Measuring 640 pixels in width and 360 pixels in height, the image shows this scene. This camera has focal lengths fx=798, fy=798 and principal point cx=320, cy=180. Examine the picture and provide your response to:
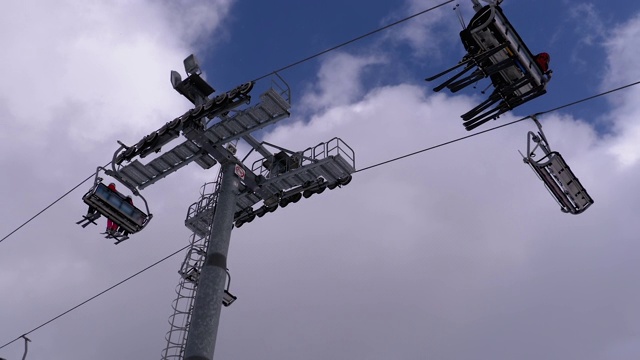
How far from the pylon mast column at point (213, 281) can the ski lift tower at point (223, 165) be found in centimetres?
3

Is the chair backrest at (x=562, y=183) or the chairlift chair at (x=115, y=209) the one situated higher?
the chairlift chair at (x=115, y=209)

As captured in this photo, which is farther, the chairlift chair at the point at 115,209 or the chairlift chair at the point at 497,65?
the chairlift chair at the point at 115,209

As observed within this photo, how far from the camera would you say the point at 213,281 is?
21.3 m

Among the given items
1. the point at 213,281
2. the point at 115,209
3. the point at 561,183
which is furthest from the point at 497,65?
the point at 115,209

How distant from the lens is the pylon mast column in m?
19.9

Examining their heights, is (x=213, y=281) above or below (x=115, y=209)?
below

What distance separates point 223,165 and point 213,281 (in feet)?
15.5

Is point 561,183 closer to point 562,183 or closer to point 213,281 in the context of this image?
point 562,183

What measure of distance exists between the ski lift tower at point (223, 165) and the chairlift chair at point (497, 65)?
5009 mm

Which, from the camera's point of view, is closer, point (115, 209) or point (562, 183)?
point (562, 183)

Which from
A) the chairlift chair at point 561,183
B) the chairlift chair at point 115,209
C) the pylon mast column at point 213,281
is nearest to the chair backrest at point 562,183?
the chairlift chair at point 561,183

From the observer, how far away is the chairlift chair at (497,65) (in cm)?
2070

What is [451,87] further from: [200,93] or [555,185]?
[200,93]

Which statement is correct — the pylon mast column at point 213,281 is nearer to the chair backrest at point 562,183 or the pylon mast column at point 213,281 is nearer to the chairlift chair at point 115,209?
the chairlift chair at point 115,209
